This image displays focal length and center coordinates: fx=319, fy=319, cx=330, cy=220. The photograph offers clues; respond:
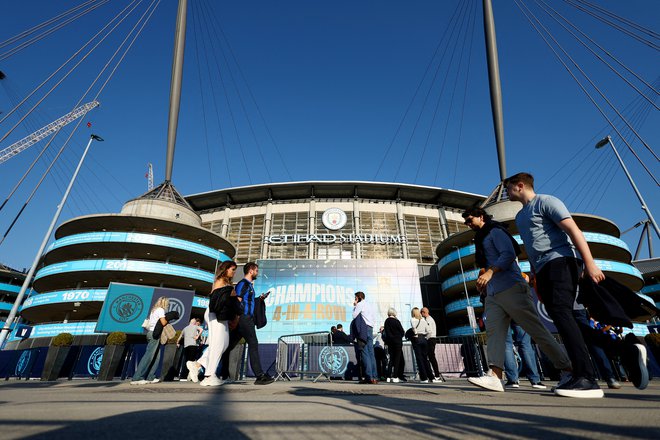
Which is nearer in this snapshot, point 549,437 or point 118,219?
point 549,437

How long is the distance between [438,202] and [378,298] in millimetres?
21240

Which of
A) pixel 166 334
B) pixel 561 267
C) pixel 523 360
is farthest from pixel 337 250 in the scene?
pixel 561 267

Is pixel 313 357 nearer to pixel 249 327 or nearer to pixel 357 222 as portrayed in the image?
pixel 249 327

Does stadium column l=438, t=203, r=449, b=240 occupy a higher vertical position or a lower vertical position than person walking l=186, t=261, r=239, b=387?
higher

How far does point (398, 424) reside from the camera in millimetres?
1417

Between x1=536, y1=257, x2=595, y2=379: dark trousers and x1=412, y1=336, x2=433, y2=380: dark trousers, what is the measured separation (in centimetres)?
487

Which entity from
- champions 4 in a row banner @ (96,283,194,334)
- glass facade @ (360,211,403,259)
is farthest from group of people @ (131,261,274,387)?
glass facade @ (360,211,403,259)

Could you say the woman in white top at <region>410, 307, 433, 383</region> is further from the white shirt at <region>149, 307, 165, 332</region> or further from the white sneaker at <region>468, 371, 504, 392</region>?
the white shirt at <region>149, 307, 165, 332</region>

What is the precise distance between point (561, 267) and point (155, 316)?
694 cm

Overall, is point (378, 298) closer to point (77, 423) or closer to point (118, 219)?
point (118, 219)

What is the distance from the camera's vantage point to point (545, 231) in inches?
122

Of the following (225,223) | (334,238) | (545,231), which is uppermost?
(225,223)

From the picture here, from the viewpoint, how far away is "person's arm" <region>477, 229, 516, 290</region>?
342 cm

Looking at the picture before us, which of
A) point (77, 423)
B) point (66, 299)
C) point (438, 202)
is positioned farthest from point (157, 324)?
point (438, 202)
